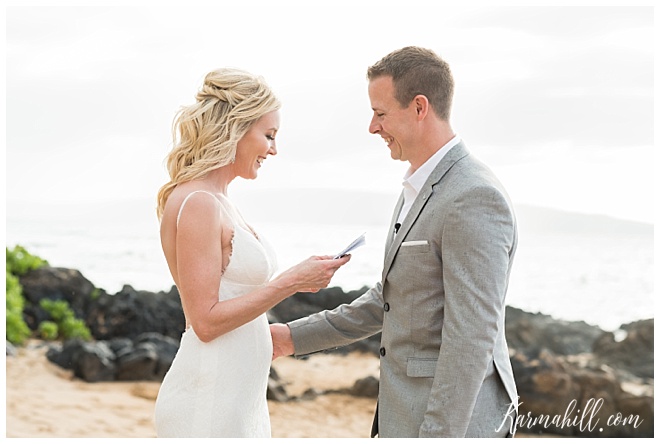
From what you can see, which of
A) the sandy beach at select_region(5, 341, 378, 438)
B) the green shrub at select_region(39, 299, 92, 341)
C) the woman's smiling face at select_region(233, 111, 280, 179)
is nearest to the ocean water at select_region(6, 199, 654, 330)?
the green shrub at select_region(39, 299, 92, 341)

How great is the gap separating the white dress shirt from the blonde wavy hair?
1.84 ft

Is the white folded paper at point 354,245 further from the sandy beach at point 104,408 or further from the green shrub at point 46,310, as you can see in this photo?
the green shrub at point 46,310

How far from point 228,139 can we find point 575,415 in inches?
321

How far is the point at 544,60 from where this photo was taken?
2364 cm

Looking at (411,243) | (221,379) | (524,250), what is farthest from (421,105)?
(524,250)

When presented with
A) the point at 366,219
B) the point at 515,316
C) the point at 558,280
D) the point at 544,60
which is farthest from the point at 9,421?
the point at 544,60

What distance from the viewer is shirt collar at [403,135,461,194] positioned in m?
2.62

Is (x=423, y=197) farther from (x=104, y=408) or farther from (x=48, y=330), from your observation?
(x=48, y=330)

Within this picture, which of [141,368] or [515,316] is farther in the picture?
[515,316]

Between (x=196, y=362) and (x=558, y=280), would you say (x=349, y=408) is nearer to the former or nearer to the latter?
(x=196, y=362)

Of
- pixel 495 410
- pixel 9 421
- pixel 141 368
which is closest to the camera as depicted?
pixel 495 410

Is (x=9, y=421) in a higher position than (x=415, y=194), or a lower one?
lower

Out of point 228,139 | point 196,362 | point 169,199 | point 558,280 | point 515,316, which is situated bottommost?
point 558,280

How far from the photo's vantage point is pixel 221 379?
2.70 metres
